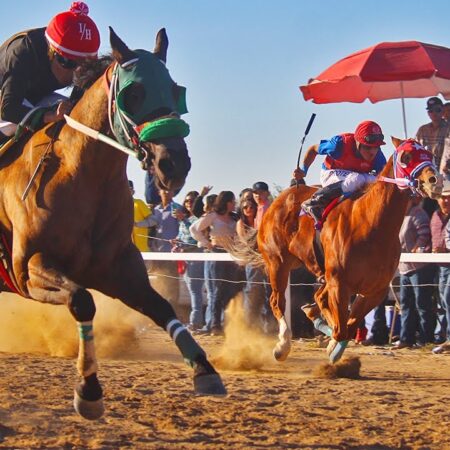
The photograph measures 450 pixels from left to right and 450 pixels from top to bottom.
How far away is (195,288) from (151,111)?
8630mm

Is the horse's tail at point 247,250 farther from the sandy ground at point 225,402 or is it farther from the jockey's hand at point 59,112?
the jockey's hand at point 59,112

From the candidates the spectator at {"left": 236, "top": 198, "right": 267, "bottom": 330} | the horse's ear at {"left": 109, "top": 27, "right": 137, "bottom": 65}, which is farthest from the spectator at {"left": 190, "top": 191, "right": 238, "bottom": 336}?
the horse's ear at {"left": 109, "top": 27, "right": 137, "bottom": 65}

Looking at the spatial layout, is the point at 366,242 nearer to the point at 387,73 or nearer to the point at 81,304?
the point at 387,73

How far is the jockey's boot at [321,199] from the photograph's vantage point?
10031 millimetres

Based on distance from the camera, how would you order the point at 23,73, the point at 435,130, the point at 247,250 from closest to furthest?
the point at 23,73, the point at 435,130, the point at 247,250

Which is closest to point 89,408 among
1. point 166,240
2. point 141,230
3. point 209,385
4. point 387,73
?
point 209,385

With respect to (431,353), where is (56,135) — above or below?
above

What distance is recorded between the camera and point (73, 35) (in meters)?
6.45

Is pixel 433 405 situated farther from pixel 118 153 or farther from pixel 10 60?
pixel 10 60

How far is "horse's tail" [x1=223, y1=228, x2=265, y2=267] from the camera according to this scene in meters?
12.2

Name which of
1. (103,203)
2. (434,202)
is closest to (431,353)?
(434,202)

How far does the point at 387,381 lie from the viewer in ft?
28.5

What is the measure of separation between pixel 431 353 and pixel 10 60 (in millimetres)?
6395

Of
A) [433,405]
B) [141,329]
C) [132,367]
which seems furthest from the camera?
[141,329]
